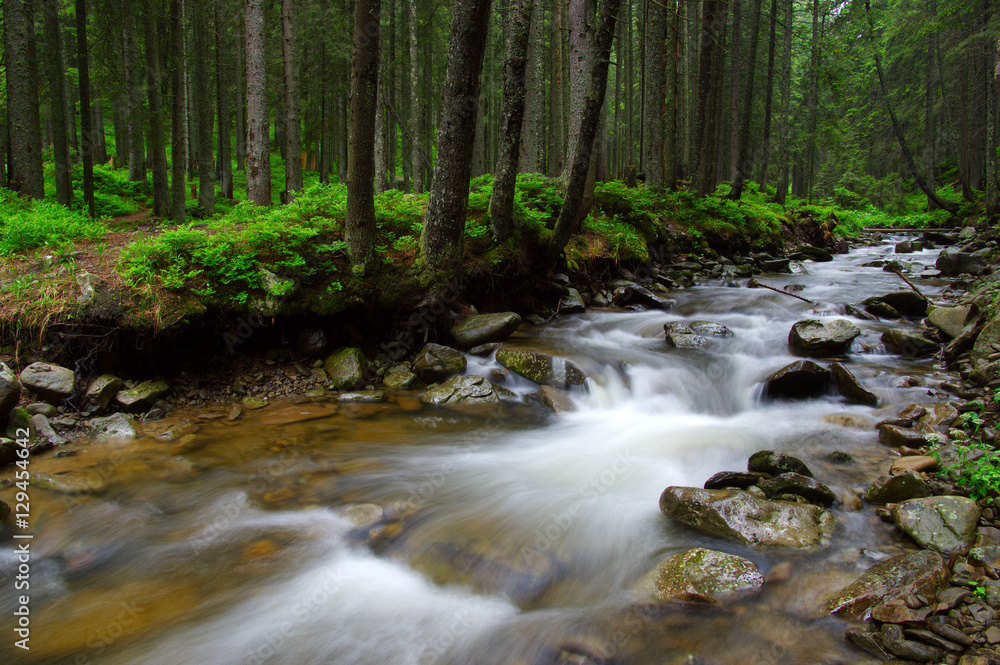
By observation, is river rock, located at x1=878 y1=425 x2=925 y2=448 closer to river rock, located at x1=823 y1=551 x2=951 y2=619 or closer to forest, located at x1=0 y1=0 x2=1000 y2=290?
river rock, located at x1=823 y1=551 x2=951 y2=619

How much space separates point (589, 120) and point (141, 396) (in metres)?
7.59

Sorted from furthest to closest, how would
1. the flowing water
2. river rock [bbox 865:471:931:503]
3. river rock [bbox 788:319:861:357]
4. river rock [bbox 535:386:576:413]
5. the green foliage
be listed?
river rock [bbox 788:319:861:357] < river rock [bbox 535:386:576:413] < the green foliage < river rock [bbox 865:471:931:503] < the flowing water

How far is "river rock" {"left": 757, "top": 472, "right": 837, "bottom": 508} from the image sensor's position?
Answer: 438cm

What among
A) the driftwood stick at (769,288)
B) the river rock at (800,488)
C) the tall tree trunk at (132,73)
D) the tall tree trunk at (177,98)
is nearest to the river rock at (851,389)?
the river rock at (800,488)

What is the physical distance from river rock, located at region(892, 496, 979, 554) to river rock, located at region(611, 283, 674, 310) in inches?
296

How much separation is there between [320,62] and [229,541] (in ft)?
66.3

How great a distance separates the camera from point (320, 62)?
782 inches

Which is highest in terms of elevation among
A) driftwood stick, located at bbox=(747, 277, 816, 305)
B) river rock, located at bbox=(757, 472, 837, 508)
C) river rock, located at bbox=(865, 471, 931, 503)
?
driftwood stick, located at bbox=(747, 277, 816, 305)

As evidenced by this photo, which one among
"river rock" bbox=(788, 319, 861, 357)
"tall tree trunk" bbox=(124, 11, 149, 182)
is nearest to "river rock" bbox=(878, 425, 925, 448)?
"river rock" bbox=(788, 319, 861, 357)

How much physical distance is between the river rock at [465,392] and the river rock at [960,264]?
12.6 metres

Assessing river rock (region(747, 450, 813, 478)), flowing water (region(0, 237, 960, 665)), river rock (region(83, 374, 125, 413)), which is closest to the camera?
flowing water (region(0, 237, 960, 665))

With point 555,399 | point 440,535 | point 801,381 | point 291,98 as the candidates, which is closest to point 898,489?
point 801,381

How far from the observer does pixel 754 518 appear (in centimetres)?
414

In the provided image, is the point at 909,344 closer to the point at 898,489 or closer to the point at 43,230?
the point at 898,489
